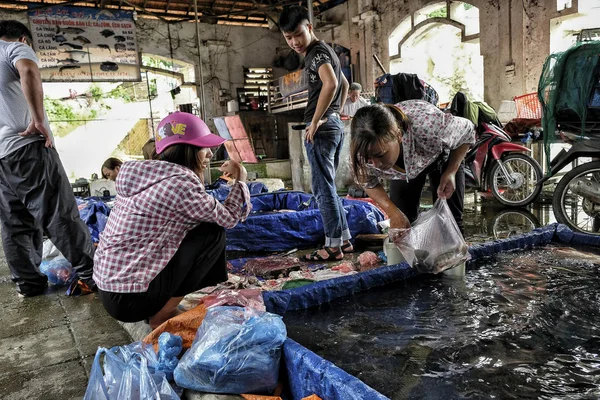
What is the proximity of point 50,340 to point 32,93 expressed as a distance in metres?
1.62

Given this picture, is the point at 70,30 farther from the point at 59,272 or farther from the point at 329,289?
the point at 329,289

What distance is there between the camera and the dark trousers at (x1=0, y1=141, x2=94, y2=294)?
3023 mm

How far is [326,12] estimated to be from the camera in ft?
46.4

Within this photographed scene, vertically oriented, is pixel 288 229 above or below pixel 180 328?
below

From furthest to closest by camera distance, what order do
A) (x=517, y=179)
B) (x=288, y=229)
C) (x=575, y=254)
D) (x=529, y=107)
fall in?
(x=529, y=107) → (x=517, y=179) → (x=288, y=229) → (x=575, y=254)

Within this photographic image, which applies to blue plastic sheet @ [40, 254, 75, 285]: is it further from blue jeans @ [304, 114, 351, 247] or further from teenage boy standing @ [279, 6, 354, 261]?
blue jeans @ [304, 114, 351, 247]

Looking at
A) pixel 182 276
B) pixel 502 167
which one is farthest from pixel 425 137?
pixel 502 167

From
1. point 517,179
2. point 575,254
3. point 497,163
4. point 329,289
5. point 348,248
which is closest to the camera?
point 329,289

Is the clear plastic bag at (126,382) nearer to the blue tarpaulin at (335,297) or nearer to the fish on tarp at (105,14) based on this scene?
the blue tarpaulin at (335,297)

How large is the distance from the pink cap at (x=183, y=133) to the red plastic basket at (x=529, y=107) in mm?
6567

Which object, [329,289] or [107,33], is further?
[107,33]

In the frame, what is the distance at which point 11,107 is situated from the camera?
10.0ft

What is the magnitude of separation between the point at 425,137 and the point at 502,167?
13.0 feet

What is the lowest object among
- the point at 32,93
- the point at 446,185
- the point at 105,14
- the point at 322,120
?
the point at 446,185
